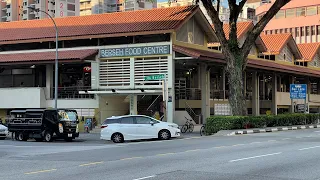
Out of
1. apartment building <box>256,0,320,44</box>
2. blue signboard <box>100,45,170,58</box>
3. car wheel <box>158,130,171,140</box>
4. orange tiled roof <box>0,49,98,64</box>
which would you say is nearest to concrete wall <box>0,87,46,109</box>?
orange tiled roof <box>0,49,98,64</box>

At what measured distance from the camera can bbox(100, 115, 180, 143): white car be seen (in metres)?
26.3

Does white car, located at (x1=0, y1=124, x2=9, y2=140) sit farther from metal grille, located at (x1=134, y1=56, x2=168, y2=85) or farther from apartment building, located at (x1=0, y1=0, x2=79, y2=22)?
apartment building, located at (x1=0, y1=0, x2=79, y2=22)

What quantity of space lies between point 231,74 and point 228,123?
345 centimetres

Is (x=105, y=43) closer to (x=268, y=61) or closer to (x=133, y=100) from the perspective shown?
(x=133, y=100)

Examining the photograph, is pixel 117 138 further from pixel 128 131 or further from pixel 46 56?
pixel 46 56

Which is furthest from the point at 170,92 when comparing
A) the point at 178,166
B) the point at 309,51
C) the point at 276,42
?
the point at 309,51

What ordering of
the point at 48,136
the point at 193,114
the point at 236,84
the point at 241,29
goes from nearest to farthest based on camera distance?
the point at 48,136, the point at 236,84, the point at 193,114, the point at 241,29

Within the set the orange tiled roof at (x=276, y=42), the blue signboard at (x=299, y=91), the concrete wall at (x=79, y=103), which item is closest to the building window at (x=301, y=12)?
the orange tiled roof at (x=276, y=42)

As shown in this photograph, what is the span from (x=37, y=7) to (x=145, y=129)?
8142cm

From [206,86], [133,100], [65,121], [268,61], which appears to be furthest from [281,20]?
[65,121]

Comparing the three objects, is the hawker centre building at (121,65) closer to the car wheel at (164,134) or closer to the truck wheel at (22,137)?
the car wheel at (164,134)

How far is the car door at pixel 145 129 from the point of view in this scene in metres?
26.3

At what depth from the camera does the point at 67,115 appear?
28438mm

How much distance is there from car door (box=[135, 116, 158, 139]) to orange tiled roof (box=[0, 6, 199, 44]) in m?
9.72
